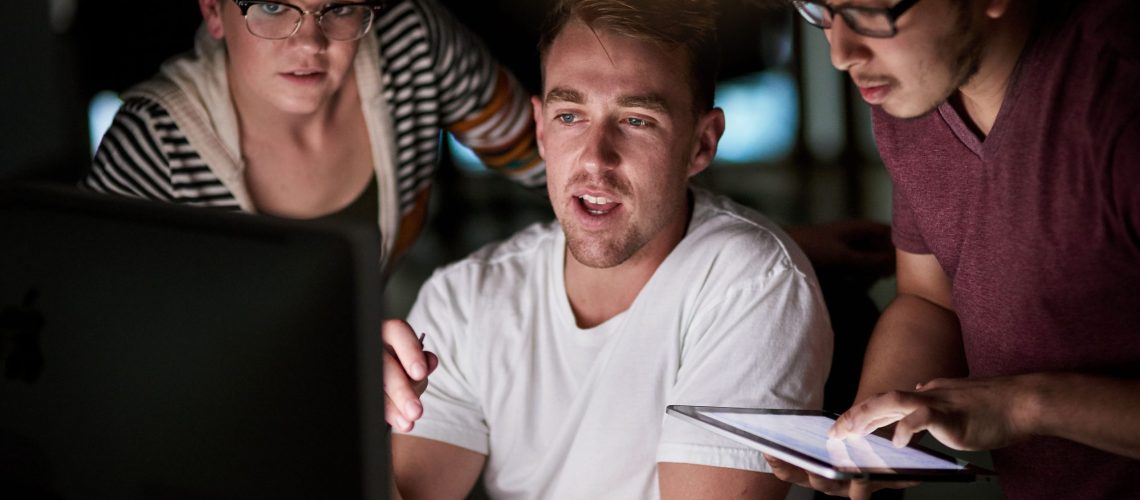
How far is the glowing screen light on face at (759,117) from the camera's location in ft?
17.3

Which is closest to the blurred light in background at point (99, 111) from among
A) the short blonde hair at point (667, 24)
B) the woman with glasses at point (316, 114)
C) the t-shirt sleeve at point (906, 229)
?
the woman with glasses at point (316, 114)

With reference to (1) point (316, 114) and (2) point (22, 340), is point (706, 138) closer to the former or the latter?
(1) point (316, 114)

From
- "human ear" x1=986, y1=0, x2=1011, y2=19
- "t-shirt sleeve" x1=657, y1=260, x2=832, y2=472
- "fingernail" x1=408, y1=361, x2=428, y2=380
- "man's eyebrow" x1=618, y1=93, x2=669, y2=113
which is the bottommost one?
"t-shirt sleeve" x1=657, y1=260, x2=832, y2=472

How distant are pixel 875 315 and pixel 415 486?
0.73 metres

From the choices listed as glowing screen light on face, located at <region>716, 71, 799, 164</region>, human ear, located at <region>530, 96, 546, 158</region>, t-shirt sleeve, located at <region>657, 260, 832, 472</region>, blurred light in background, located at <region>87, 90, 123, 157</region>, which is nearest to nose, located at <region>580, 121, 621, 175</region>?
human ear, located at <region>530, 96, 546, 158</region>

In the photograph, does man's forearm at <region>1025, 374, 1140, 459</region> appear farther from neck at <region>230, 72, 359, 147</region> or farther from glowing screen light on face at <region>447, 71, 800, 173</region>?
glowing screen light on face at <region>447, 71, 800, 173</region>

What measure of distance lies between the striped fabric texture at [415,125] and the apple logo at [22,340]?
943mm

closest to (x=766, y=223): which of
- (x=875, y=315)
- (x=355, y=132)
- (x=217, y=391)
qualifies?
(x=875, y=315)

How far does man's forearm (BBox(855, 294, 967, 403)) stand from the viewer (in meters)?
1.40

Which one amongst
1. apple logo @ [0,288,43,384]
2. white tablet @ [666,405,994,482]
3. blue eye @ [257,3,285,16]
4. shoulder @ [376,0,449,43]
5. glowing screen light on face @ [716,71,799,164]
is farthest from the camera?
glowing screen light on face @ [716,71,799,164]

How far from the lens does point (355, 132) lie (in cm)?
199

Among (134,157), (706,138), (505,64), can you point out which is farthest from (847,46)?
(505,64)

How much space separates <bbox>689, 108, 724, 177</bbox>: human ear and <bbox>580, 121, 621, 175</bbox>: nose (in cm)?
15

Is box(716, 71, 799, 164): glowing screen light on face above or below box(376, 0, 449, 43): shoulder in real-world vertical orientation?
below
